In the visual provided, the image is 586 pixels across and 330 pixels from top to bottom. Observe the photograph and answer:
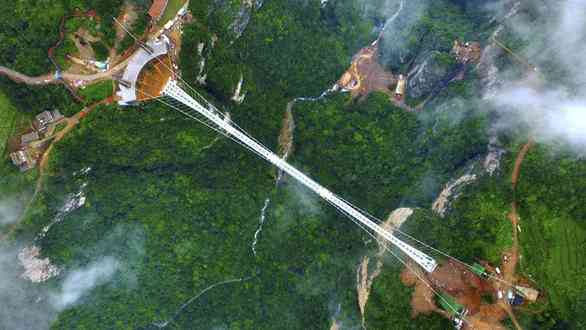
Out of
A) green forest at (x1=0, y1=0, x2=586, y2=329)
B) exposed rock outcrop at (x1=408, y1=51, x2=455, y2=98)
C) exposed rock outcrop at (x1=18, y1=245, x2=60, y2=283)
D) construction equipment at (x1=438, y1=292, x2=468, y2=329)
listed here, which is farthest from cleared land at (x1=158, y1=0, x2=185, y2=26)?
construction equipment at (x1=438, y1=292, x2=468, y2=329)

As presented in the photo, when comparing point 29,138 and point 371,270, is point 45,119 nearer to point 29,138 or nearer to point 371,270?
point 29,138

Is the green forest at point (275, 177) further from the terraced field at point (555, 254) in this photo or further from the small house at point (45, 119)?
the small house at point (45, 119)

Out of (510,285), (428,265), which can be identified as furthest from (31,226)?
(510,285)

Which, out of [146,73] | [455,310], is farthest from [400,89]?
[146,73]

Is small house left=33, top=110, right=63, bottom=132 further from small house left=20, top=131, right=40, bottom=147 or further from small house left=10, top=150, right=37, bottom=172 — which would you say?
small house left=10, top=150, right=37, bottom=172

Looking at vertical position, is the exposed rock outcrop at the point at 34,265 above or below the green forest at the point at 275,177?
below

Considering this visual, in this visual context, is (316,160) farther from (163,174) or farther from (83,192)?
(83,192)

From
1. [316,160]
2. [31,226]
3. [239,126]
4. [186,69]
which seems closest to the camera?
[31,226]

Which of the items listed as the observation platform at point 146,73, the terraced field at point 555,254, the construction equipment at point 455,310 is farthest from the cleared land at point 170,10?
the terraced field at point 555,254
